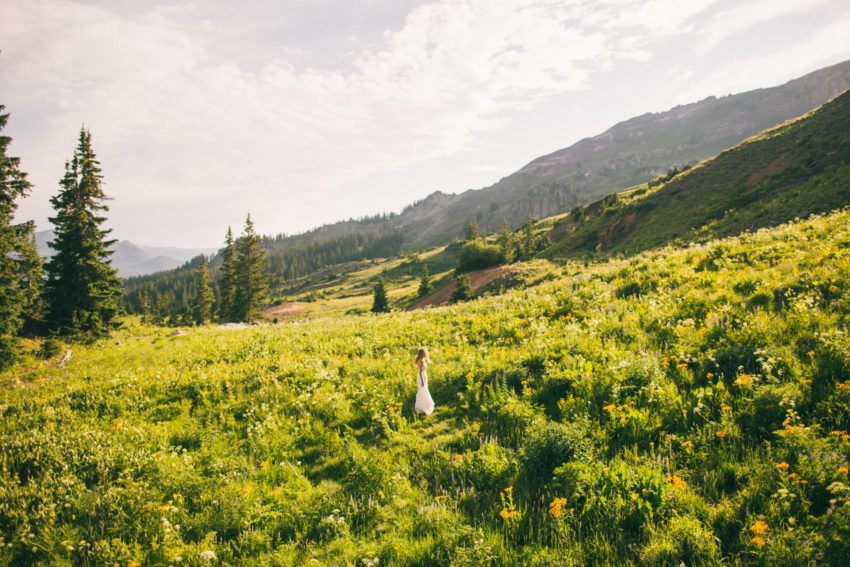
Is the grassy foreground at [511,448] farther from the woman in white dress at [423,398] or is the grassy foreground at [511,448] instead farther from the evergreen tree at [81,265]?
the evergreen tree at [81,265]

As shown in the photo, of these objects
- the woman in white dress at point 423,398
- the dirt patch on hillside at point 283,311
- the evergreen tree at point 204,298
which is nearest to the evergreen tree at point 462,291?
the woman in white dress at point 423,398

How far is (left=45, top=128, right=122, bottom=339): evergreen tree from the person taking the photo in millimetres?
34688

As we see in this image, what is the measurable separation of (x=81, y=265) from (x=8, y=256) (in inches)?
331

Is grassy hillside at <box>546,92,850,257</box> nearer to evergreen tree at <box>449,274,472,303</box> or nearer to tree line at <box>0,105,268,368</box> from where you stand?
evergreen tree at <box>449,274,472,303</box>

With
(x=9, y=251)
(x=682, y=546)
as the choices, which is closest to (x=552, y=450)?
(x=682, y=546)

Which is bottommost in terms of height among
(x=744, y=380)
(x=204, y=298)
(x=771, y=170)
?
(x=744, y=380)

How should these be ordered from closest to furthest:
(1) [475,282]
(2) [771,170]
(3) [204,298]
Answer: (2) [771,170]
(1) [475,282]
(3) [204,298]

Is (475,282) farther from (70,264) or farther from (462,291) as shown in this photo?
(70,264)

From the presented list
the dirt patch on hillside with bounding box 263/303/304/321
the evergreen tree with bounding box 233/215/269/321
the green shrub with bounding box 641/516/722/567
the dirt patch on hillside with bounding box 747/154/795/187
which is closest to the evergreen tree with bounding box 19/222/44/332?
the evergreen tree with bounding box 233/215/269/321

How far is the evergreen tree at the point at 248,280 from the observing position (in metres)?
66.8

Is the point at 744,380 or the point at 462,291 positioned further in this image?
the point at 462,291

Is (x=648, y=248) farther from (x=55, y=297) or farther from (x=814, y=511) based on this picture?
(x=55, y=297)

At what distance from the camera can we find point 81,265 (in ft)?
118

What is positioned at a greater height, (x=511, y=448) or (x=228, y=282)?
(x=228, y=282)
